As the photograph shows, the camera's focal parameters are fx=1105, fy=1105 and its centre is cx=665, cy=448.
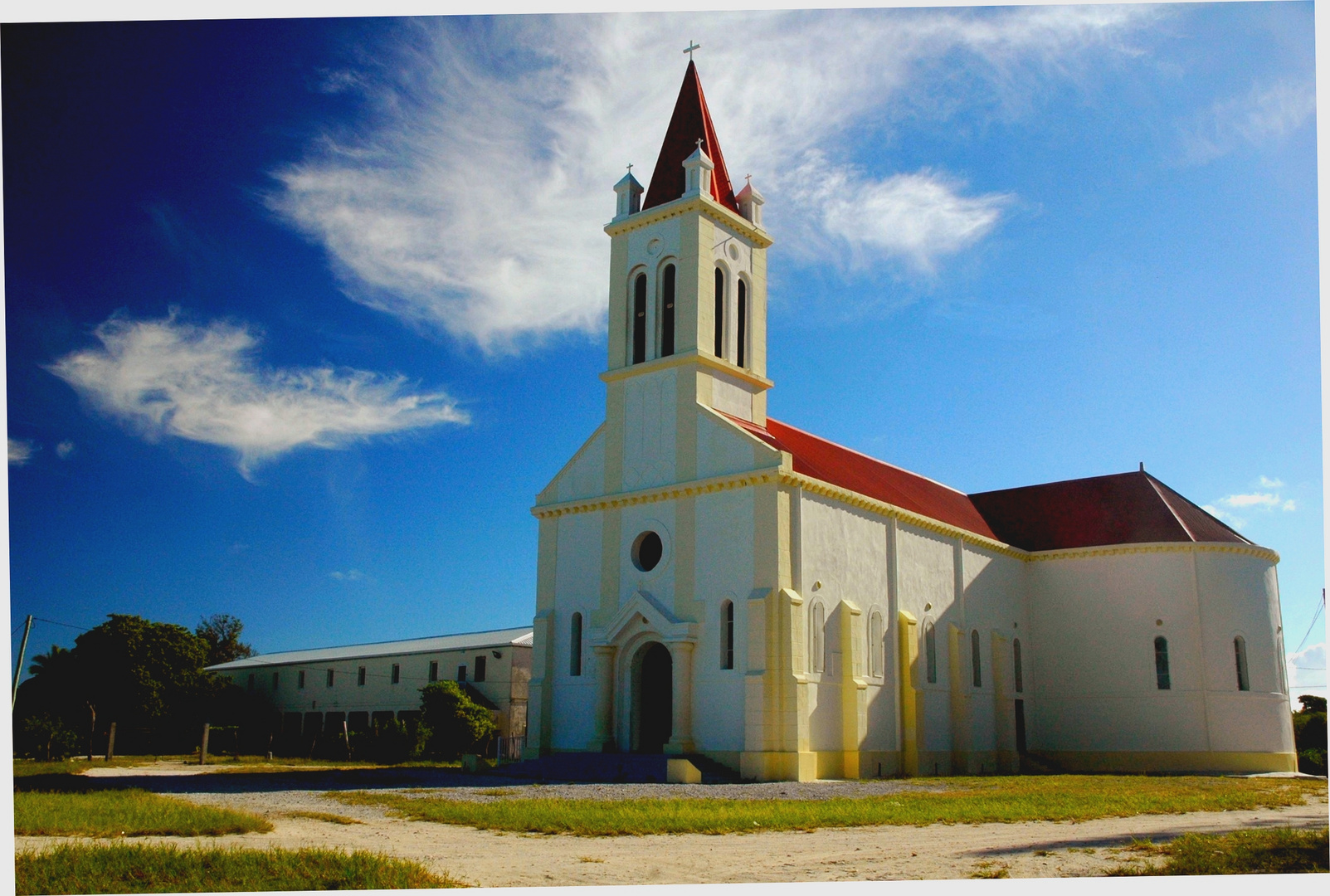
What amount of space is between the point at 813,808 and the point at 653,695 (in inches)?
526

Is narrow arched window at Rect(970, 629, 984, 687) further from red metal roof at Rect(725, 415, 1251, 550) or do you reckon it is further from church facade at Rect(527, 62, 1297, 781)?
red metal roof at Rect(725, 415, 1251, 550)

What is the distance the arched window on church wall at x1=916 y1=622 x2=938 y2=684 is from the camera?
34812 mm

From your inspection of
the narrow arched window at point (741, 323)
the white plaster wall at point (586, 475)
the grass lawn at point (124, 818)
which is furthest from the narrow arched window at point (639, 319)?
the grass lawn at point (124, 818)

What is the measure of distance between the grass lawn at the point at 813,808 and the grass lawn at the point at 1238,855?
162 inches

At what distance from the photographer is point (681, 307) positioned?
32906 millimetres

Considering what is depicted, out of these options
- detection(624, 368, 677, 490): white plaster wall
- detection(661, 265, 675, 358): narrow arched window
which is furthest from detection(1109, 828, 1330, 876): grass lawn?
detection(661, 265, 675, 358): narrow arched window

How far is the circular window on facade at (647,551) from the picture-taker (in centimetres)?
3191

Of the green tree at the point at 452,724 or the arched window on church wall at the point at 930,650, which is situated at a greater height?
the arched window on church wall at the point at 930,650

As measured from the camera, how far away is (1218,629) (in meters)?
38.6

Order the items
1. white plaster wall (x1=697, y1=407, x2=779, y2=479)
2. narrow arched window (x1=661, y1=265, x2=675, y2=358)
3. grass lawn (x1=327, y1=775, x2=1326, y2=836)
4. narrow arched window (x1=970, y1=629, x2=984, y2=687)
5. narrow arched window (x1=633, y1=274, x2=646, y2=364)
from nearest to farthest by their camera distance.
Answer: grass lawn (x1=327, y1=775, x2=1326, y2=836), white plaster wall (x1=697, y1=407, x2=779, y2=479), narrow arched window (x1=661, y1=265, x2=675, y2=358), narrow arched window (x1=633, y1=274, x2=646, y2=364), narrow arched window (x1=970, y1=629, x2=984, y2=687)

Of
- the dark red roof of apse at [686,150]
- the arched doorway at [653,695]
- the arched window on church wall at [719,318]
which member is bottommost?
the arched doorway at [653,695]

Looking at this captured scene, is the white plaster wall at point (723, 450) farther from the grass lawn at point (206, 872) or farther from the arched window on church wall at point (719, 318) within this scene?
the grass lawn at point (206, 872)

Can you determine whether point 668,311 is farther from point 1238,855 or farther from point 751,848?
point 1238,855

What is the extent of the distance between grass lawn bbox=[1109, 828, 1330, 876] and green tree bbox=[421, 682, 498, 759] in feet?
110
